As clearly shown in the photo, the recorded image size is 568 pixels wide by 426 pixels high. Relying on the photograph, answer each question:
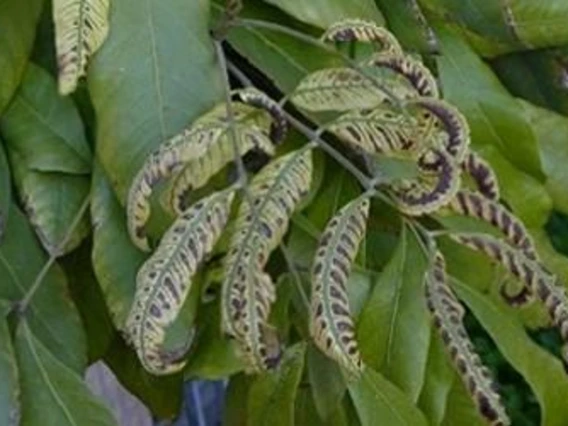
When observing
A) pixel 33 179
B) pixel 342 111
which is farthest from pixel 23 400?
pixel 342 111

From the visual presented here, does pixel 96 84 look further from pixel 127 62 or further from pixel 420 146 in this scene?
pixel 420 146

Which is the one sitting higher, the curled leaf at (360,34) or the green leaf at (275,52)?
the curled leaf at (360,34)

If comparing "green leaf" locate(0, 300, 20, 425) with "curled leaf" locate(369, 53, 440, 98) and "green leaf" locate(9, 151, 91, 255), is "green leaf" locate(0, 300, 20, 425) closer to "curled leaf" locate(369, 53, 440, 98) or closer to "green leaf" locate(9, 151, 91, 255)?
"green leaf" locate(9, 151, 91, 255)

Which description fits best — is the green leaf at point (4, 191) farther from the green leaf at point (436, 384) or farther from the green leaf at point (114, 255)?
the green leaf at point (436, 384)

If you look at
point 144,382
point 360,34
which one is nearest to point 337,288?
point 360,34

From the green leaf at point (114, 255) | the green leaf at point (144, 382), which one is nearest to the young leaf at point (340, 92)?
the green leaf at point (114, 255)

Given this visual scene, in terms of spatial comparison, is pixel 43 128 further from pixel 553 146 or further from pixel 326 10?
pixel 553 146

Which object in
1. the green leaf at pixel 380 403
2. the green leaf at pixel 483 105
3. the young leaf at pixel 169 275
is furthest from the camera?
the green leaf at pixel 483 105
